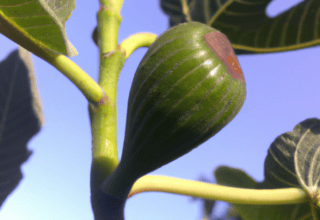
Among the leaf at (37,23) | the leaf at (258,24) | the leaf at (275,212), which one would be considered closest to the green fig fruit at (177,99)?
the leaf at (37,23)

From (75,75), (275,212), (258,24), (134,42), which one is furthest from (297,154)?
(75,75)

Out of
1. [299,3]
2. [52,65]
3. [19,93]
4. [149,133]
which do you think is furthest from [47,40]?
[299,3]

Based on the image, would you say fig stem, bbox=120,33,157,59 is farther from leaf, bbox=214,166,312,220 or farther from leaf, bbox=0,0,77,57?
leaf, bbox=214,166,312,220

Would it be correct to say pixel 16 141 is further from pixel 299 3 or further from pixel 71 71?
pixel 299 3

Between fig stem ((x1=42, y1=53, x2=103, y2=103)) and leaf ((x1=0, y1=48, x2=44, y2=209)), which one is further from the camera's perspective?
leaf ((x1=0, y1=48, x2=44, y2=209))

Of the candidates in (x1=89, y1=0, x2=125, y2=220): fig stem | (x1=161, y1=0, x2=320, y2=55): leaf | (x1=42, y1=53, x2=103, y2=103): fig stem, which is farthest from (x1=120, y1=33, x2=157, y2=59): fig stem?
(x1=161, y1=0, x2=320, y2=55): leaf

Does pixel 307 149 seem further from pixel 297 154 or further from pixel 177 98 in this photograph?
pixel 177 98

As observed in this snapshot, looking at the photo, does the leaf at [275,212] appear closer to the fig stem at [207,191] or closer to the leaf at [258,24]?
the fig stem at [207,191]

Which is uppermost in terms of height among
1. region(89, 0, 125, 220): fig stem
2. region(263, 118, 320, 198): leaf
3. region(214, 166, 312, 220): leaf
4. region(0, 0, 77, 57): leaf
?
region(0, 0, 77, 57): leaf
